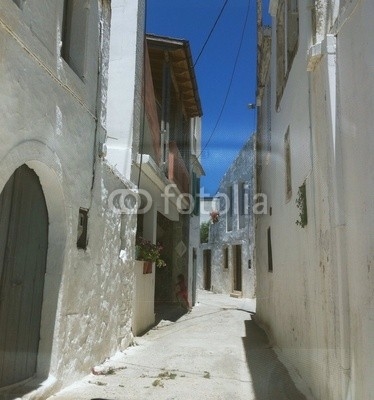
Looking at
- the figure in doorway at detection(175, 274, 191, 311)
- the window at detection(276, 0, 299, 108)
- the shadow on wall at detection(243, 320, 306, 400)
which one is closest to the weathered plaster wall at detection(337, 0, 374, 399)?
the shadow on wall at detection(243, 320, 306, 400)

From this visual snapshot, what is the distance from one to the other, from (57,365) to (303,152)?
12.0 ft

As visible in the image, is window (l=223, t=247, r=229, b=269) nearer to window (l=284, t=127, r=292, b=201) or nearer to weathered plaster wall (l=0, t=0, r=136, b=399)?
window (l=284, t=127, r=292, b=201)

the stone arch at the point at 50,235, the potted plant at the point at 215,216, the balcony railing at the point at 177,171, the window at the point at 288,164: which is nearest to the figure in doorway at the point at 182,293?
the balcony railing at the point at 177,171

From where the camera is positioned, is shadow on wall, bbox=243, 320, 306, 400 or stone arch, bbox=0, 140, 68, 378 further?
shadow on wall, bbox=243, 320, 306, 400

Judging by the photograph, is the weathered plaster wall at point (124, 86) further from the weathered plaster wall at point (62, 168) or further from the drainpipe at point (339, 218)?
the drainpipe at point (339, 218)

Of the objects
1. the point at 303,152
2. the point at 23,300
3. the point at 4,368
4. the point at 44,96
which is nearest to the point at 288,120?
the point at 303,152

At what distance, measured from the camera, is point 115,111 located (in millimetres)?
8250

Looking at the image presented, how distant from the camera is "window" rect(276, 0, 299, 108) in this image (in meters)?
6.15

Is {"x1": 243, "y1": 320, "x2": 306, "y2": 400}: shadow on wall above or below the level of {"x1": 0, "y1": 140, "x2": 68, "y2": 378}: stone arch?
below

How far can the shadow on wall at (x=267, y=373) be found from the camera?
476 centimetres

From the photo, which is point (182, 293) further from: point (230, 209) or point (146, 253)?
point (230, 209)

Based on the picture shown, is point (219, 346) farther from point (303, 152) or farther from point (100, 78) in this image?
point (100, 78)

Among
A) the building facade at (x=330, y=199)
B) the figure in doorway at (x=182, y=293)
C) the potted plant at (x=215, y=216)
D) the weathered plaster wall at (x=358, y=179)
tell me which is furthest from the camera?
the potted plant at (x=215, y=216)

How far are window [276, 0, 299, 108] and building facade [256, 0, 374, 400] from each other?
1.6 inches
